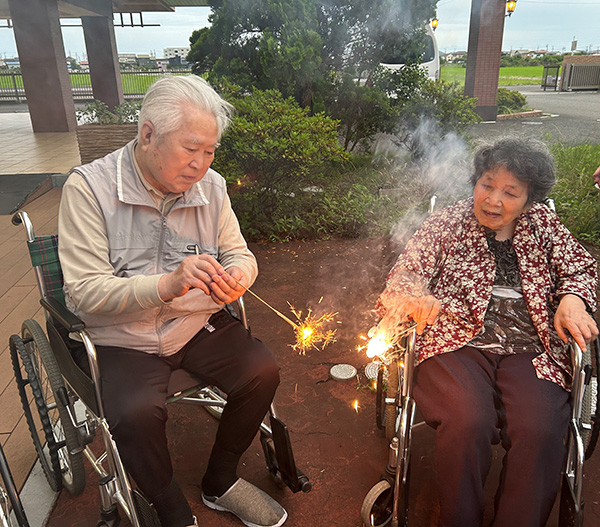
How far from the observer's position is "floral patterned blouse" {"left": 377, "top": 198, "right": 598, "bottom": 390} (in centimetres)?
207

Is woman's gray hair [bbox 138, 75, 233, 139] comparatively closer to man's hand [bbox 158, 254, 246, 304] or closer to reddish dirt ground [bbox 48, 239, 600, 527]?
man's hand [bbox 158, 254, 246, 304]

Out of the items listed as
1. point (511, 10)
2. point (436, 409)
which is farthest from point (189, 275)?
point (511, 10)

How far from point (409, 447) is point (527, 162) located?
1.24 m

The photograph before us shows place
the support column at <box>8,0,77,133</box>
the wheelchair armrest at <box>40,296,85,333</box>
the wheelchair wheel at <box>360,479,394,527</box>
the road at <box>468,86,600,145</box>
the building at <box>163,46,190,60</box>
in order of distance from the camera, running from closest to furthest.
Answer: the wheelchair armrest at <box>40,296,85,333</box>, the wheelchair wheel at <box>360,479,394,527</box>, the building at <box>163,46,190,60</box>, the road at <box>468,86,600,145</box>, the support column at <box>8,0,77,133</box>

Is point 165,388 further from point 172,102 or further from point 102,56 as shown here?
point 102,56

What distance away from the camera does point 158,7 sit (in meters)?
15.7

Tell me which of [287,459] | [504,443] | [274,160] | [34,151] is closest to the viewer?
[504,443]

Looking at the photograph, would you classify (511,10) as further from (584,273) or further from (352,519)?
(352,519)

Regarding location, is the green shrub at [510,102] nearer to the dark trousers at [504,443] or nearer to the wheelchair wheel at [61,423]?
the dark trousers at [504,443]

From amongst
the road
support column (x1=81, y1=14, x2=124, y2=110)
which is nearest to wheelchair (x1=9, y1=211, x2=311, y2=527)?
the road

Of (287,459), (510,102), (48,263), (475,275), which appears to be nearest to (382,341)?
(475,275)

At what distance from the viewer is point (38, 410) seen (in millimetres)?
1892

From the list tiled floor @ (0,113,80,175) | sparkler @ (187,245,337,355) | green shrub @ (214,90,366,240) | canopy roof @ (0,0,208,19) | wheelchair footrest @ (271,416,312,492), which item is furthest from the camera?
canopy roof @ (0,0,208,19)

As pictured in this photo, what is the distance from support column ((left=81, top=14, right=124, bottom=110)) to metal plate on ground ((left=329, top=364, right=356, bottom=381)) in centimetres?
1397
